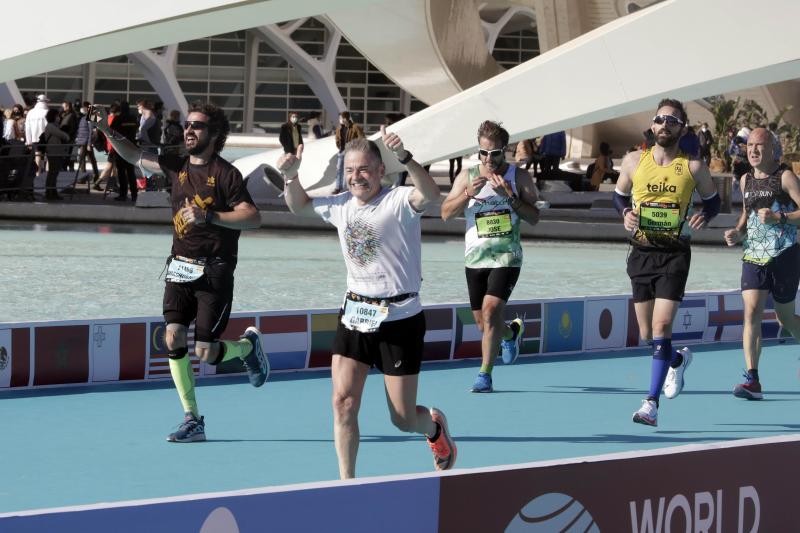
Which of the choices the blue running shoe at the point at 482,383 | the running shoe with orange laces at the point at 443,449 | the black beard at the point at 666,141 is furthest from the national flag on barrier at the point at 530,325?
the running shoe with orange laces at the point at 443,449

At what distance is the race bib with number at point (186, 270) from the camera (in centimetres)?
765

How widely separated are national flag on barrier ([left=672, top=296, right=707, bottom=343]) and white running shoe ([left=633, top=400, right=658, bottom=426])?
4.02m

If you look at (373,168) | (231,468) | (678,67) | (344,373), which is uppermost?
(678,67)

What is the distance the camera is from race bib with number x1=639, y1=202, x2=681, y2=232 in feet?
27.4

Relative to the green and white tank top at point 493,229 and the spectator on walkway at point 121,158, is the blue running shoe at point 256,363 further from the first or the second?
the spectator on walkway at point 121,158

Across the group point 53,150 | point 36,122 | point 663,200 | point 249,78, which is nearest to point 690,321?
point 663,200

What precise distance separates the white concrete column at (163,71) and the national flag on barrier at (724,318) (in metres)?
49.7

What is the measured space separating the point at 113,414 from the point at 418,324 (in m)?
2.96

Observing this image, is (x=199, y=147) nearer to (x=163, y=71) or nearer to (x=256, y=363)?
(x=256, y=363)

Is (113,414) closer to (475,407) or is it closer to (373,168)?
(475,407)

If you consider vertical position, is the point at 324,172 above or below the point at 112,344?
above

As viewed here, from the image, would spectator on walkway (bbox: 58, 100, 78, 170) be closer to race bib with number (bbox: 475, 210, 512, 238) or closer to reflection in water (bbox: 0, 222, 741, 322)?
reflection in water (bbox: 0, 222, 741, 322)

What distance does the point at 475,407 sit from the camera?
30.0ft

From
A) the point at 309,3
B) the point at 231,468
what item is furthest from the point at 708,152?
the point at 231,468
